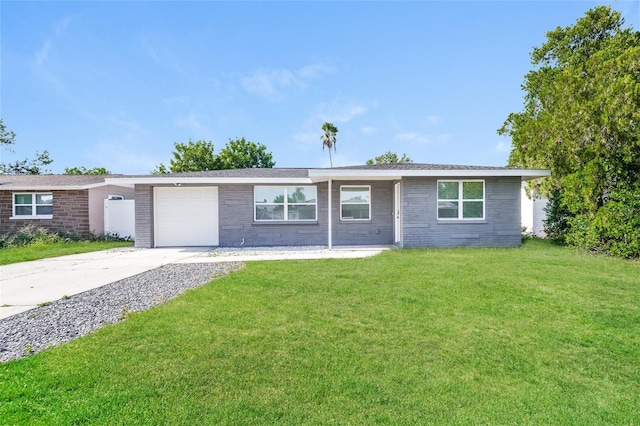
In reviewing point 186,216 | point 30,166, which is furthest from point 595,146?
point 30,166

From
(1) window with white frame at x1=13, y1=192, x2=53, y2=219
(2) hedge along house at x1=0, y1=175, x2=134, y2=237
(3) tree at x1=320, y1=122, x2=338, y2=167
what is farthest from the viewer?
(3) tree at x1=320, y1=122, x2=338, y2=167

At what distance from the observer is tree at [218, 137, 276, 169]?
117 feet

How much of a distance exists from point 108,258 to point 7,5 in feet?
37.4

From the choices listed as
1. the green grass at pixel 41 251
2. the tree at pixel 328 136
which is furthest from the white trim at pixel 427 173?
the tree at pixel 328 136

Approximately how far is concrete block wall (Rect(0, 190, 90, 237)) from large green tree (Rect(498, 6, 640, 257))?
2018 centimetres

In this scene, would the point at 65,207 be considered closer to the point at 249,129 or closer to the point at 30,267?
the point at 30,267

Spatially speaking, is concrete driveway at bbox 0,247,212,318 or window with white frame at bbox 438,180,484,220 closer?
concrete driveway at bbox 0,247,212,318

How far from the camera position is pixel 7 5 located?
42.8ft

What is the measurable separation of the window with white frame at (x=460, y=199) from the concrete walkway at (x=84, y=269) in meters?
3.19

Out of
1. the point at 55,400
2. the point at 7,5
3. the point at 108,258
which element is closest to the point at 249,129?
the point at 7,5

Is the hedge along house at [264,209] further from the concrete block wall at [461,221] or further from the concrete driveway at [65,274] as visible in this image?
the concrete driveway at [65,274]

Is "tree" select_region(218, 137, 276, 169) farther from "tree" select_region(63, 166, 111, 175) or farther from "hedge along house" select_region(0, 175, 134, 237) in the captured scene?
"hedge along house" select_region(0, 175, 134, 237)

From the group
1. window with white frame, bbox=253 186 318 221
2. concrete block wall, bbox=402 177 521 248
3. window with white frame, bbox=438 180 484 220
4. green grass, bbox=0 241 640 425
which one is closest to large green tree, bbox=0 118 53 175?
window with white frame, bbox=253 186 318 221

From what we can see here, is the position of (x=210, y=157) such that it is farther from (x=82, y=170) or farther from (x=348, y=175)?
(x=348, y=175)
